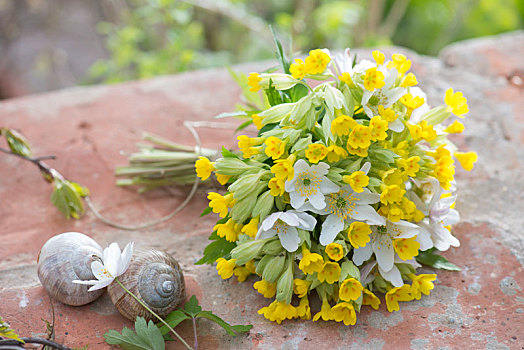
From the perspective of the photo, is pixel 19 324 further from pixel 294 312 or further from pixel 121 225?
pixel 294 312

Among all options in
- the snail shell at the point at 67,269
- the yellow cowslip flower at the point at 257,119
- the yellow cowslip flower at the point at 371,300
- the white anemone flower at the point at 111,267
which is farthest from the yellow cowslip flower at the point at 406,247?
the snail shell at the point at 67,269

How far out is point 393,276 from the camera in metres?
1.29

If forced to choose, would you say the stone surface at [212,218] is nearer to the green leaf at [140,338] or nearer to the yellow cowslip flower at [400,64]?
the green leaf at [140,338]

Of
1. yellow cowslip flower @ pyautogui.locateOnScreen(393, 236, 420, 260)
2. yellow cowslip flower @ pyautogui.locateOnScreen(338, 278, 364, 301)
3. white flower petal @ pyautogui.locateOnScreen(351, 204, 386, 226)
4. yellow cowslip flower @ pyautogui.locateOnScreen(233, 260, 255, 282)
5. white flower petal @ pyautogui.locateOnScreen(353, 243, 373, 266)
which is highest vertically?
white flower petal @ pyautogui.locateOnScreen(351, 204, 386, 226)

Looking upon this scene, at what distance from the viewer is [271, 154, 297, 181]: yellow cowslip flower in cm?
117

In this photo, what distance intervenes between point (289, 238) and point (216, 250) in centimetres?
24

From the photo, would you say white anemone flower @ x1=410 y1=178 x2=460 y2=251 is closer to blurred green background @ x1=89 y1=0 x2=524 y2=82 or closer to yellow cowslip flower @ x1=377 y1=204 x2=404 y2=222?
yellow cowslip flower @ x1=377 y1=204 x2=404 y2=222

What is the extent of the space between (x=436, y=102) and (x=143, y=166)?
4.23ft

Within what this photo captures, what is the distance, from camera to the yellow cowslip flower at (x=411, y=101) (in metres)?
1.29

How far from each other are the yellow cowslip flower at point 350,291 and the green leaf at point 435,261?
32 cm

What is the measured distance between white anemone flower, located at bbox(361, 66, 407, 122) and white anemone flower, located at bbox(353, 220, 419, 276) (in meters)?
0.25

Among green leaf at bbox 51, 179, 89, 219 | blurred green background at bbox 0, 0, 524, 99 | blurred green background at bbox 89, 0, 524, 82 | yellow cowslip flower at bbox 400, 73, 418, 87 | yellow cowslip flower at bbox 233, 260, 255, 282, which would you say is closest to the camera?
yellow cowslip flower at bbox 400, 73, 418, 87

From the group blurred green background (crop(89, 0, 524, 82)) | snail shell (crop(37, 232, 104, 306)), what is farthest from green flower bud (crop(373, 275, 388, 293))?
blurred green background (crop(89, 0, 524, 82))

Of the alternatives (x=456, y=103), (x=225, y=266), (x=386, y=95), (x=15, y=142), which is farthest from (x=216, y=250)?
(x=15, y=142)
